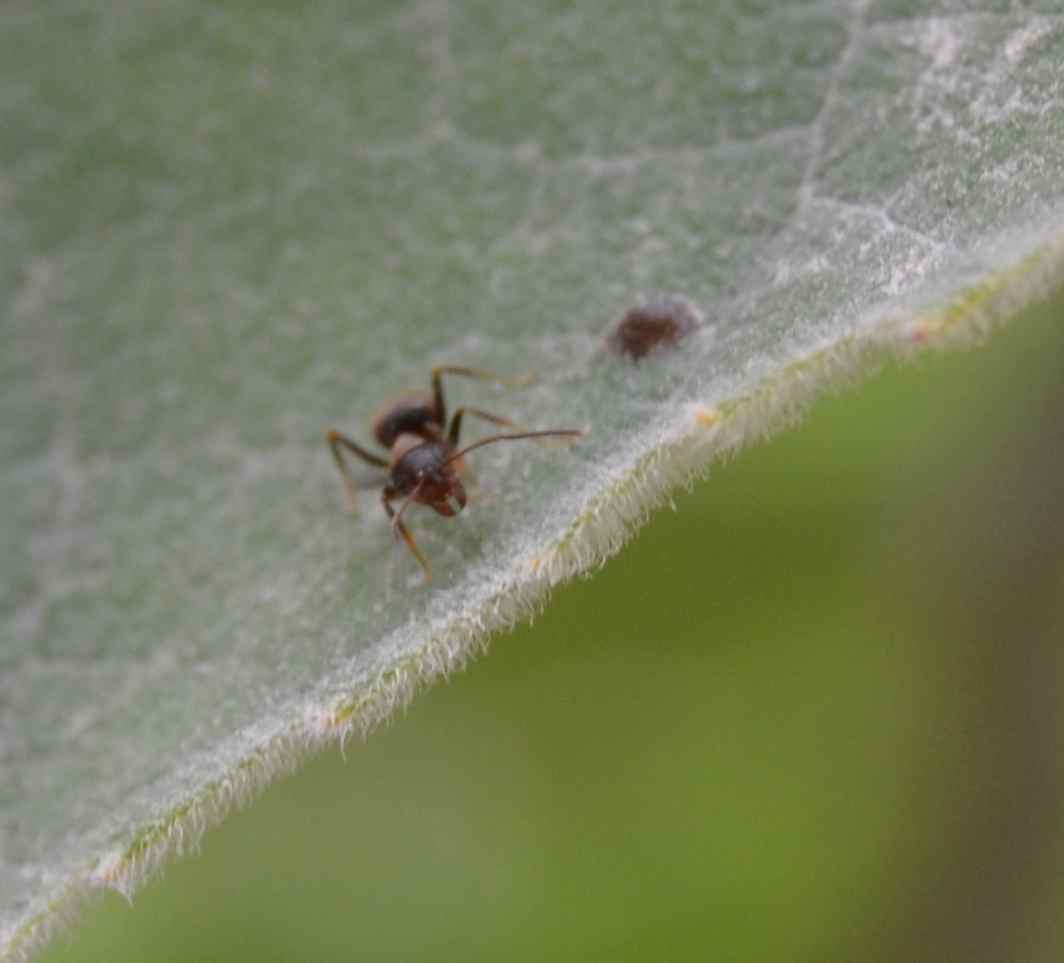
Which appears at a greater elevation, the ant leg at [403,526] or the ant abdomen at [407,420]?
the ant abdomen at [407,420]

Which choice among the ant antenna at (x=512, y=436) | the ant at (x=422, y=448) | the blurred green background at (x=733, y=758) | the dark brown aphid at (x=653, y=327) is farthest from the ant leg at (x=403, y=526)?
the dark brown aphid at (x=653, y=327)

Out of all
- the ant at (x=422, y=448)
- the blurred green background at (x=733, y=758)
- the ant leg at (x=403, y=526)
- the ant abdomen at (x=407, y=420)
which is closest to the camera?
the ant leg at (x=403, y=526)

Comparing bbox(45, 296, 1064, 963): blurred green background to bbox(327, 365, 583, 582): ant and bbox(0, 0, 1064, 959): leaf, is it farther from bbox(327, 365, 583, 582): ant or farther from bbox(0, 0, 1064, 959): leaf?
bbox(0, 0, 1064, 959): leaf

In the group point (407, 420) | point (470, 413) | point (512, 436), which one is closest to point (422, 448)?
point (407, 420)

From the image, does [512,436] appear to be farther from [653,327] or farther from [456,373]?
[653,327]

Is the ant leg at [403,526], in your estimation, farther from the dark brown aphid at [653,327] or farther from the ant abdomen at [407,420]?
the dark brown aphid at [653,327]
